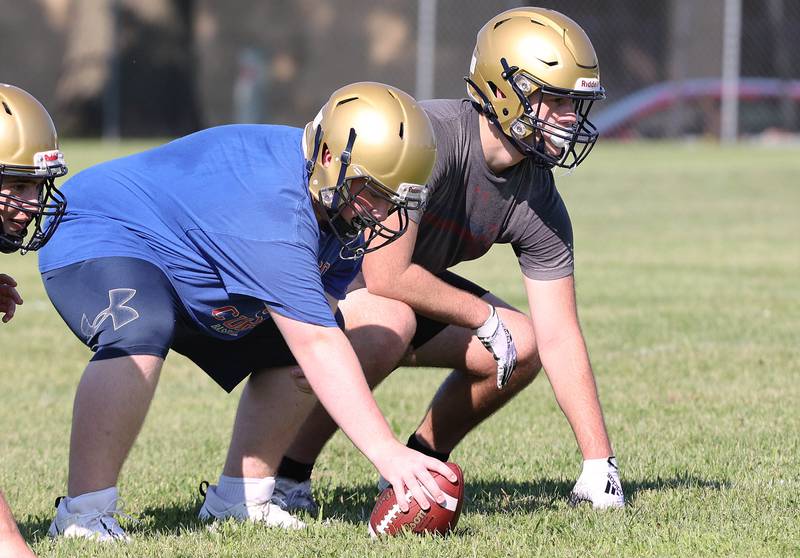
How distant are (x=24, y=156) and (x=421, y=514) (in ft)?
5.61

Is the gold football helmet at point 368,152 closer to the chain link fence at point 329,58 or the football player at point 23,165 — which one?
the football player at point 23,165

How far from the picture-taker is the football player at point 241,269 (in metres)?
4.15

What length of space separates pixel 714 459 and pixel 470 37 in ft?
61.5

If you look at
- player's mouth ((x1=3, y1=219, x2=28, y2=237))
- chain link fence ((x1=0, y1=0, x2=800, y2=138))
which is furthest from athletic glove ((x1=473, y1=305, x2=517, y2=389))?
chain link fence ((x1=0, y1=0, x2=800, y2=138))

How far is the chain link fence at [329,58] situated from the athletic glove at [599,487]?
17726 mm

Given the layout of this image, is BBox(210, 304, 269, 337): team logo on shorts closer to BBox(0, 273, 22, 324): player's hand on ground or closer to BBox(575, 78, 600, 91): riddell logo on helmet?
BBox(0, 273, 22, 324): player's hand on ground

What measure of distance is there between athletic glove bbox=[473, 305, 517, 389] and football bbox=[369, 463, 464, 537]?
81 cm

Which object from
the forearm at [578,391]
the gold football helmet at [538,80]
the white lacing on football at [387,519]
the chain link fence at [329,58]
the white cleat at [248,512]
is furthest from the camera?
the chain link fence at [329,58]

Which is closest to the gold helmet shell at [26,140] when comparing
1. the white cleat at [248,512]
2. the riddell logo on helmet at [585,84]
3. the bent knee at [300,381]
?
the bent knee at [300,381]

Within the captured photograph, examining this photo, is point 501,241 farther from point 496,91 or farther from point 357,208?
point 357,208

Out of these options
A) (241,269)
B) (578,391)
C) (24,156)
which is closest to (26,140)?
(24,156)

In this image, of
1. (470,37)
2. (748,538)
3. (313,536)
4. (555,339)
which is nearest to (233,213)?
(313,536)

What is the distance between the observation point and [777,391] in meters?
7.23

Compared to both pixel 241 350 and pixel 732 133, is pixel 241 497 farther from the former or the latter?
pixel 732 133
